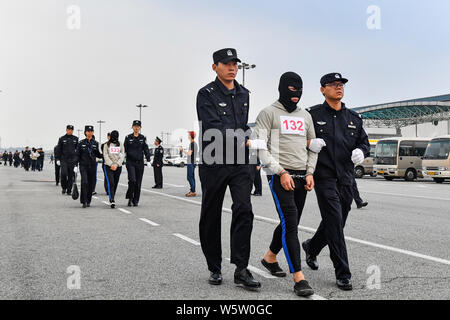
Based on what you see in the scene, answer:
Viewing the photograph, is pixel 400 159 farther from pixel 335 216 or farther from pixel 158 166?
pixel 335 216

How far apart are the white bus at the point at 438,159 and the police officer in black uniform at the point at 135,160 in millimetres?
18287

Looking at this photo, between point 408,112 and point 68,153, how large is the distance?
1982 inches

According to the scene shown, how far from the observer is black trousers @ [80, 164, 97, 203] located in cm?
1172

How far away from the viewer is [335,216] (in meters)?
4.67

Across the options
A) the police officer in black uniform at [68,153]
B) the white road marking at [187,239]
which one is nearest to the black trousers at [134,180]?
the police officer in black uniform at [68,153]

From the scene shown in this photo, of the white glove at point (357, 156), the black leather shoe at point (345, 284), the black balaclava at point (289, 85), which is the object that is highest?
the black balaclava at point (289, 85)

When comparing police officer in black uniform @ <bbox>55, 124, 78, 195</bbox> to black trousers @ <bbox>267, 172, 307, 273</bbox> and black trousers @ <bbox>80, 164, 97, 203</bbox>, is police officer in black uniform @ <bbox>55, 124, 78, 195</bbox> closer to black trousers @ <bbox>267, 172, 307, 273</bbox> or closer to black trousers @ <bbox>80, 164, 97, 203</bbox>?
black trousers @ <bbox>80, 164, 97, 203</bbox>

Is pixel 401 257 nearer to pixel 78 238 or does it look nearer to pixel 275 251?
pixel 275 251

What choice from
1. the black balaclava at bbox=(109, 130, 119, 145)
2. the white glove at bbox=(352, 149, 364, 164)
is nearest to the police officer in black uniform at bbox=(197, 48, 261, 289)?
the white glove at bbox=(352, 149, 364, 164)

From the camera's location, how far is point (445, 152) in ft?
83.5

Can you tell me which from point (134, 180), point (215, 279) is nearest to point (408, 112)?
point (134, 180)

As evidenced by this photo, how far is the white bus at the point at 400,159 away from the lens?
2872 cm

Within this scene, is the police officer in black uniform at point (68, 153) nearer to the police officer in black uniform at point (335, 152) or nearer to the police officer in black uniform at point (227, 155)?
the police officer in black uniform at point (227, 155)

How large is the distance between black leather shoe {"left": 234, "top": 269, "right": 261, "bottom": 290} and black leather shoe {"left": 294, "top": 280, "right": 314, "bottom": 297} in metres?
0.37
